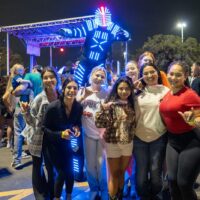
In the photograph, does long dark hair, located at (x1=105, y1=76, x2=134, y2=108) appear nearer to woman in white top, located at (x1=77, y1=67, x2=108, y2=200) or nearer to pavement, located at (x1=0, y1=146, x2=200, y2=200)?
woman in white top, located at (x1=77, y1=67, x2=108, y2=200)

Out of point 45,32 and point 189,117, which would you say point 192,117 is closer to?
point 189,117

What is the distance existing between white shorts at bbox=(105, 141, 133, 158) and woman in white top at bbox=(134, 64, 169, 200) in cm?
8

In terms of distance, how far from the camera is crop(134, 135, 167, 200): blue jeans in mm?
3633

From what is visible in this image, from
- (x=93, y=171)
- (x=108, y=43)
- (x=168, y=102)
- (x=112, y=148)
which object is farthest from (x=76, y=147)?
(x=108, y=43)

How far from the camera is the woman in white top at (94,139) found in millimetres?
4121

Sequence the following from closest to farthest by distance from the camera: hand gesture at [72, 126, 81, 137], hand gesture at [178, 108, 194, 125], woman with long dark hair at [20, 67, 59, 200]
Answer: hand gesture at [178, 108, 194, 125], hand gesture at [72, 126, 81, 137], woman with long dark hair at [20, 67, 59, 200]

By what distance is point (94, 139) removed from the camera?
412cm

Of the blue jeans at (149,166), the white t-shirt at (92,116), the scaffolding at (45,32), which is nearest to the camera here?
the blue jeans at (149,166)

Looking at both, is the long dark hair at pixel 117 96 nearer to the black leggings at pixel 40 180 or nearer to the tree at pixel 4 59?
the black leggings at pixel 40 180

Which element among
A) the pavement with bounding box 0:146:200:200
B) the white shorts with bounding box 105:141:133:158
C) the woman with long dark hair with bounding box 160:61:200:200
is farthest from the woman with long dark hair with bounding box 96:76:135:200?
the pavement with bounding box 0:146:200:200

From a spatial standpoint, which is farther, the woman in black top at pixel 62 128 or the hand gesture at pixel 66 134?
the woman in black top at pixel 62 128

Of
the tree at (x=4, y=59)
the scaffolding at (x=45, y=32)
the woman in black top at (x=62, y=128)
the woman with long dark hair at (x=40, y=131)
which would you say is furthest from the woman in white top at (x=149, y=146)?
the tree at (x=4, y=59)

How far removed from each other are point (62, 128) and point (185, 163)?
147 centimetres

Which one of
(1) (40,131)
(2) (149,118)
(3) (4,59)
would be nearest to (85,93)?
(1) (40,131)
